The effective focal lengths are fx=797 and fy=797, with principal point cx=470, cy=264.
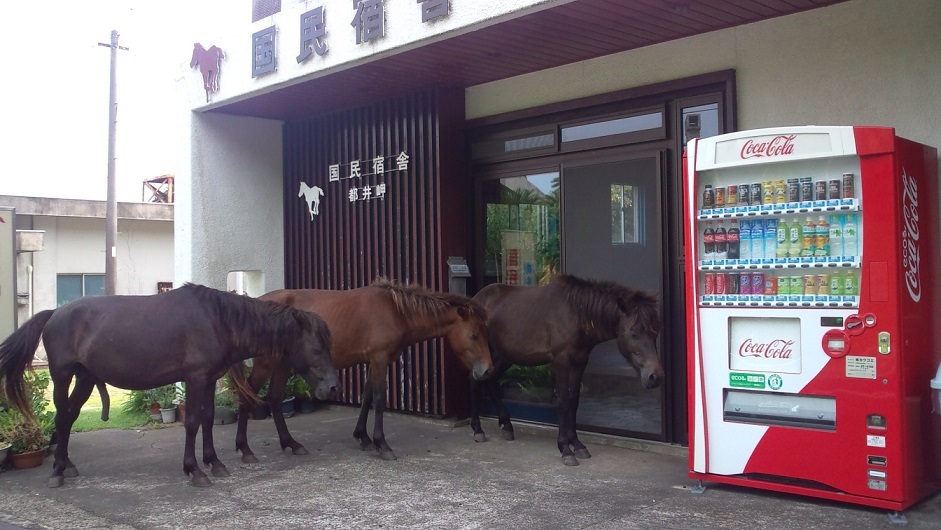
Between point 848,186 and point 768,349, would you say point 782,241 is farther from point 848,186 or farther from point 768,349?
point 768,349

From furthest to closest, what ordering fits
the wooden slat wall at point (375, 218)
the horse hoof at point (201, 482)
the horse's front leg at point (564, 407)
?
the wooden slat wall at point (375, 218) → the horse's front leg at point (564, 407) → the horse hoof at point (201, 482)

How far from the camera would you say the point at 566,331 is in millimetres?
7055

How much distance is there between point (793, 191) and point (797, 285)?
2.06 ft

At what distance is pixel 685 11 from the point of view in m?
6.32

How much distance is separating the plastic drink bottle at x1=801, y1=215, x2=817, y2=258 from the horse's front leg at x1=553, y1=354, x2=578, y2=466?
2.41 meters

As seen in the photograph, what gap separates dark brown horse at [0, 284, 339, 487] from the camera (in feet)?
20.6

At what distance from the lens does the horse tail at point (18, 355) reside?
6344 millimetres

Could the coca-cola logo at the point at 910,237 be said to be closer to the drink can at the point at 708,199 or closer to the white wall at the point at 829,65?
the white wall at the point at 829,65

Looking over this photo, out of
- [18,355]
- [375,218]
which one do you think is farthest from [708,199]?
[18,355]

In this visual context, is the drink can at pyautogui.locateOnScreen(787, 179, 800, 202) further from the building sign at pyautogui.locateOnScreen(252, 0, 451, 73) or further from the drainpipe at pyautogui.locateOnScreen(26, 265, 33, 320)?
the drainpipe at pyautogui.locateOnScreen(26, 265, 33, 320)

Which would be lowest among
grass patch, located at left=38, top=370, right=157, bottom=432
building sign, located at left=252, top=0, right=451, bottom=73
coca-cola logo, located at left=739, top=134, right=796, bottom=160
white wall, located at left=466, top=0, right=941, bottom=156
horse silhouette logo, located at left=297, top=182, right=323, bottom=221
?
grass patch, located at left=38, top=370, right=157, bottom=432

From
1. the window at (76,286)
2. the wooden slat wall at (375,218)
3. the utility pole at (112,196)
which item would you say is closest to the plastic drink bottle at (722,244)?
the wooden slat wall at (375,218)

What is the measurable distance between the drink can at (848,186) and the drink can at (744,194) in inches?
24.8

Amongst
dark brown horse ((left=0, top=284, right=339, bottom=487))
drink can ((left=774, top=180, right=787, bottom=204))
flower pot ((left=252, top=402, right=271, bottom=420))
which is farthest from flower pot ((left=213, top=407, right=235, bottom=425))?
drink can ((left=774, top=180, right=787, bottom=204))
